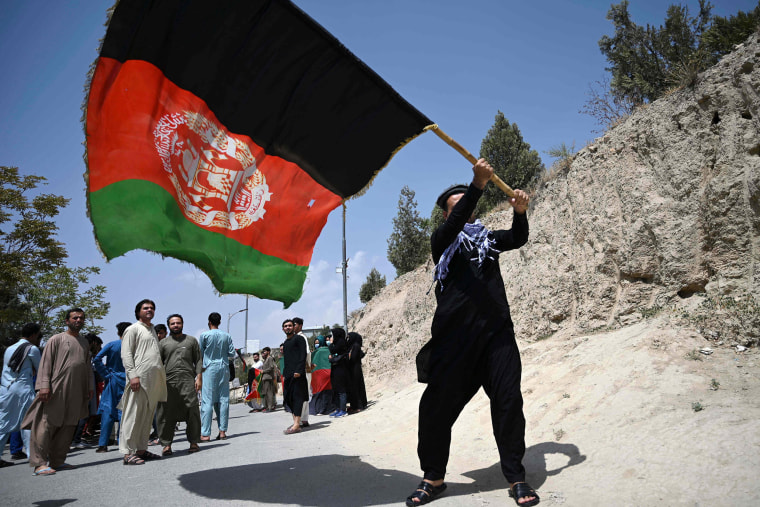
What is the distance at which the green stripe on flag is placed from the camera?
364 cm

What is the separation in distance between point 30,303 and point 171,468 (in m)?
23.2

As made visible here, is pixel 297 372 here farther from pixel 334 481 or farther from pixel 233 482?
pixel 334 481

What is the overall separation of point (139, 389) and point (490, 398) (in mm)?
4420

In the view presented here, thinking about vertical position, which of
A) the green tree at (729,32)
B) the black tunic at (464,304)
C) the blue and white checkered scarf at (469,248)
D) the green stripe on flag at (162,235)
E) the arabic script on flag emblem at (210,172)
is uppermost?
the green tree at (729,32)

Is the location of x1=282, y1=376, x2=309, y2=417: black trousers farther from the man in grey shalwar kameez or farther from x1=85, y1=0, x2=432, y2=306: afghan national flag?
x1=85, y1=0, x2=432, y2=306: afghan national flag

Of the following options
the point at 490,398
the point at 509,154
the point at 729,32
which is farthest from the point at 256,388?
the point at 509,154

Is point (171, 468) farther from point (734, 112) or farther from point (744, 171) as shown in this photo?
point (734, 112)

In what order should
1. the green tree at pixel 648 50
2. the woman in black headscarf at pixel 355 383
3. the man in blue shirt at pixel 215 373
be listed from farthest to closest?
the green tree at pixel 648 50, the woman in black headscarf at pixel 355 383, the man in blue shirt at pixel 215 373

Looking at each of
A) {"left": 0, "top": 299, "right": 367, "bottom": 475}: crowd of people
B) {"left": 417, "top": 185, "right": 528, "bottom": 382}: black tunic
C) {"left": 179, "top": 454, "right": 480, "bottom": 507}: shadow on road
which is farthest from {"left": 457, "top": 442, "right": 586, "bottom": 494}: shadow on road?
{"left": 0, "top": 299, "right": 367, "bottom": 475}: crowd of people

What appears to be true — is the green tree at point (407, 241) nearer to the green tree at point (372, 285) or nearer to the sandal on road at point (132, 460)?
the green tree at point (372, 285)

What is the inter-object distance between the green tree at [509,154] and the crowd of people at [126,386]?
18520mm

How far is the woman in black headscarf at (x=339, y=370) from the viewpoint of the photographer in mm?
11234

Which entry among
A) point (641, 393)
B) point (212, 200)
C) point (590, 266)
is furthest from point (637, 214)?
point (212, 200)

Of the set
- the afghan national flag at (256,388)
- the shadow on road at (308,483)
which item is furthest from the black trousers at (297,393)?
the afghan national flag at (256,388)
